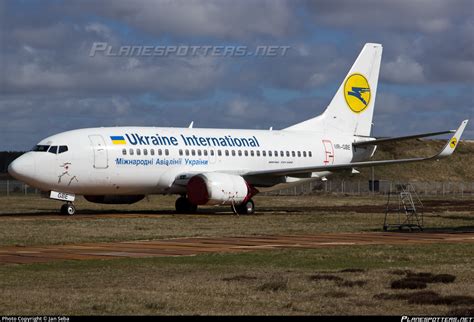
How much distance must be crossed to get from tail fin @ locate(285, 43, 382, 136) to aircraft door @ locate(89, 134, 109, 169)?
47.6 ft

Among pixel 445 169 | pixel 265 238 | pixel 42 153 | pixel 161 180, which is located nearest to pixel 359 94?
pixel 161 180

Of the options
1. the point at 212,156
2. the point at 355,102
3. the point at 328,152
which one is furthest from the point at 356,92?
the point at 212,156

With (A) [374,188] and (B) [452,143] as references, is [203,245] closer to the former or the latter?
(B) [452,143]

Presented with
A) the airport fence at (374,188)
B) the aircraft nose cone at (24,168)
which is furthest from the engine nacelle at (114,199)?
the airport fence at (374,188)

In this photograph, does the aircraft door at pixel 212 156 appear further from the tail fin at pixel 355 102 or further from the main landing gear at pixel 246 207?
the tail fin at pixel 355 102

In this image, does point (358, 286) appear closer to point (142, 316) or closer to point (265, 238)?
point (142, 316)

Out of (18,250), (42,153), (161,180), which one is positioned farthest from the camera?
(161,180)

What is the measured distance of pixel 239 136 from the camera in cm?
4922

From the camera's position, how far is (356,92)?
55.7 m

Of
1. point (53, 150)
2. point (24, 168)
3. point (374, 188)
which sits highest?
point (53, 150)

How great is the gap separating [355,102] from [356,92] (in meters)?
0.64

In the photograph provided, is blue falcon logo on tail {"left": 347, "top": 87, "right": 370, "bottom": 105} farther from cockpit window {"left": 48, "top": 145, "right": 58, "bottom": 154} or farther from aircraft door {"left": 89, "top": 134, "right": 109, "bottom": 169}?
cockpit window {"left": 48, "top": 145, "right": 58, "bottom": 154}

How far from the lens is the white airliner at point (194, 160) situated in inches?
1650

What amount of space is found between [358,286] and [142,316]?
499 cm
